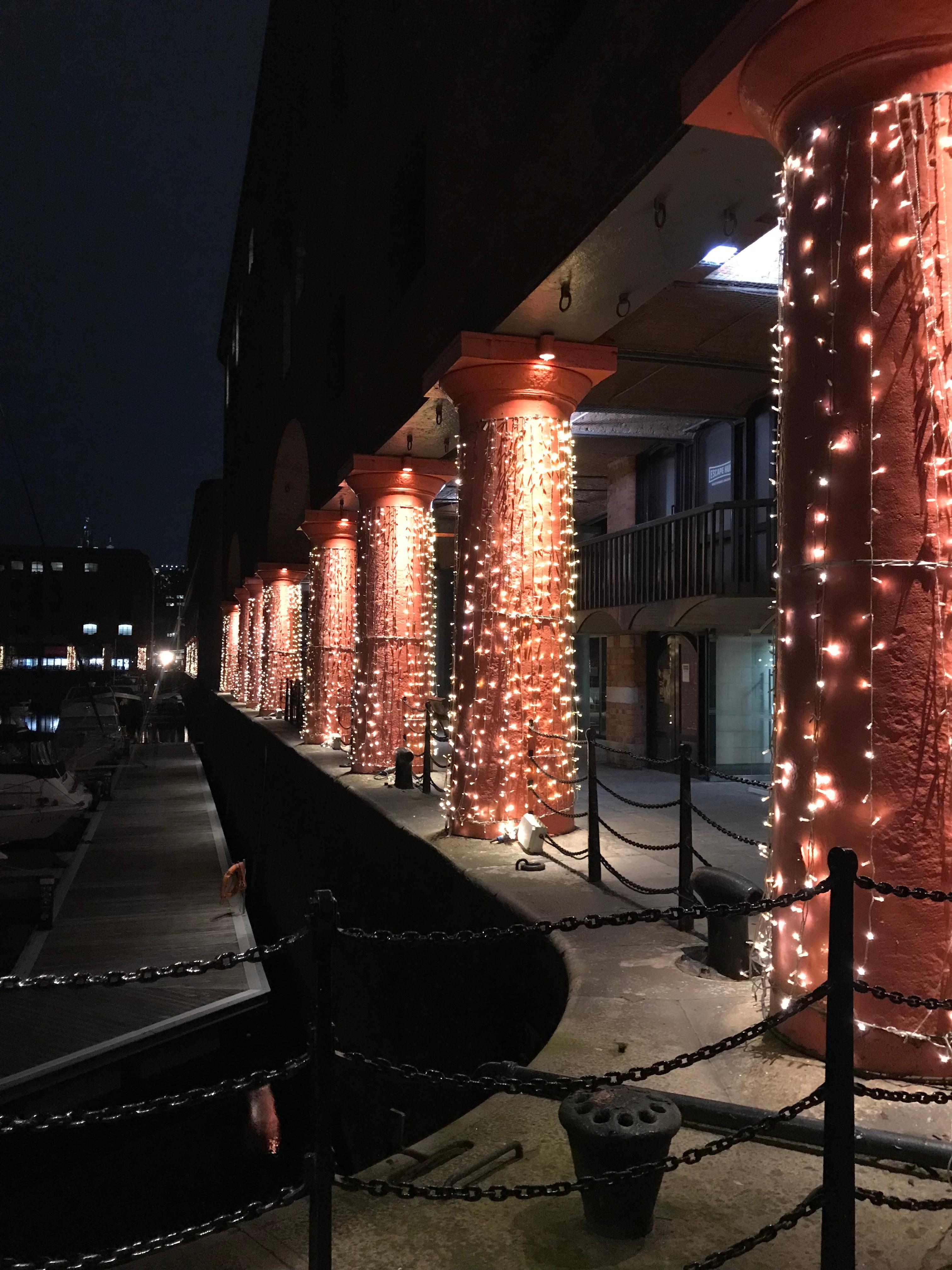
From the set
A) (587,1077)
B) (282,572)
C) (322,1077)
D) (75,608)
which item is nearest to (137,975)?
(322,1077)

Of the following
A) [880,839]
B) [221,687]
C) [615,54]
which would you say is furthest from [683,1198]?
Result: [221,687]

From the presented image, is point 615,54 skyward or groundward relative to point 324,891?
skyward

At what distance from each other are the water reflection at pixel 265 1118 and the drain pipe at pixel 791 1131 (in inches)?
311

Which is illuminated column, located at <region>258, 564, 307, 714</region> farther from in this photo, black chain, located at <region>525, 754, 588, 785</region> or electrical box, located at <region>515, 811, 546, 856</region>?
electrical box, located at <region>515, 811, 546, 856</region>

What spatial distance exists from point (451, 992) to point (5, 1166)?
525cm

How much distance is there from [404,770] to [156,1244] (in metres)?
8.45

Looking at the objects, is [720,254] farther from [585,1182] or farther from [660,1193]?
[585,1182]

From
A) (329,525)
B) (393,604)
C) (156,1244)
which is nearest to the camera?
(156,1244)

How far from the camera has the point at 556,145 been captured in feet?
20.7

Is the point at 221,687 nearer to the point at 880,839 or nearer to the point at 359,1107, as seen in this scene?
the point at 359,1107

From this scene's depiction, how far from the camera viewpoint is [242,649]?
3478 cm

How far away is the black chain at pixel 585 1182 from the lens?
2412 millimetres

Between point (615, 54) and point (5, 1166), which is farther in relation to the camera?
point (5, 1166)

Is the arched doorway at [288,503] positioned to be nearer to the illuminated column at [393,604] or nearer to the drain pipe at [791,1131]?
the illuminated column at [393,604]
